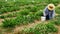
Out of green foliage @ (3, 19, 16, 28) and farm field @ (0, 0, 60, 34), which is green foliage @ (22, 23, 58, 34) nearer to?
farm field @ (0, 0, 60, 34)

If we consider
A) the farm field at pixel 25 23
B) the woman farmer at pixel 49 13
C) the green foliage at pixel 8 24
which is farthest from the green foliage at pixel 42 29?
the woman farmer at pixel 49 13

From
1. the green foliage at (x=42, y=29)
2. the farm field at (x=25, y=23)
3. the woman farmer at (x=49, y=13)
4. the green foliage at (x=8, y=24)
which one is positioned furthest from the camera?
the woman farmer at (x=49, y=13)

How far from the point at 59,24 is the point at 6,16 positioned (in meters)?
2.65

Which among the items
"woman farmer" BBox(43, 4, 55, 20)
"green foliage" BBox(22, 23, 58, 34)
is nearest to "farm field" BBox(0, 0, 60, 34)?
"green foliage" BBox(22, 23, 58, 34)

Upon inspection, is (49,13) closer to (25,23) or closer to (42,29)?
(25,23)

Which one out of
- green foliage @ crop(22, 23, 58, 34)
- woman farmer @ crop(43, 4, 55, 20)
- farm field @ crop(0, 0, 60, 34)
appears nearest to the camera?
green foliage @ crop(22, 23, 58, 34)

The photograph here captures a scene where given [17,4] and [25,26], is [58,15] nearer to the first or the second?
[25,26]

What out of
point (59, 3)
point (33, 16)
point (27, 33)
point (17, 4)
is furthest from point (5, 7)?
point (27, 33)

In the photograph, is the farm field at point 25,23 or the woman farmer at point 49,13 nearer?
the farm field at point 25,23

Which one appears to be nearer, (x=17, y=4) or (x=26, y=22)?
(x=26, y=22)

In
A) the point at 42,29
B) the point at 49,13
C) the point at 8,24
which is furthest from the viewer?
the point at 49,13

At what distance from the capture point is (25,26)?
8.93 metres

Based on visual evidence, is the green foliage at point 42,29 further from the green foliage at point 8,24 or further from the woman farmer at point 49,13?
the woman farmer at point 49,13

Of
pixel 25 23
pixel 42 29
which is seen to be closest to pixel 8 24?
pixel 25 23
